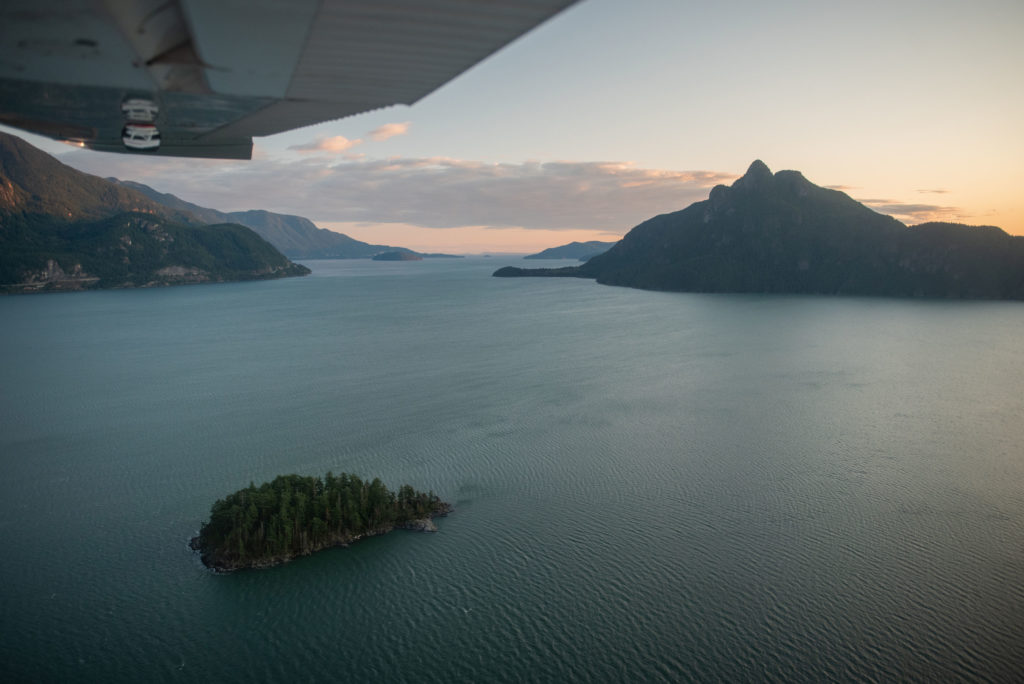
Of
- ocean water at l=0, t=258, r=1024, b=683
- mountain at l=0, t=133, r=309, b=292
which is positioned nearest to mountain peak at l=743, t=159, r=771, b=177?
ocean water at l=0, t=258, r=1024, b=683

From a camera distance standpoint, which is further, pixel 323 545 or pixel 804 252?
pixel 804 252

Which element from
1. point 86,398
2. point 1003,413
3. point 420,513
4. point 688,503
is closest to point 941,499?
point 688,503

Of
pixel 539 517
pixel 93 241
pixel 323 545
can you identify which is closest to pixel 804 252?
pixel 539 517

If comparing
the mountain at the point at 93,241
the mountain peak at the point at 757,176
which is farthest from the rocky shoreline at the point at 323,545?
the mountain peak at the point at 757,176

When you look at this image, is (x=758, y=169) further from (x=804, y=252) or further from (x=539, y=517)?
(x=539, y=517)

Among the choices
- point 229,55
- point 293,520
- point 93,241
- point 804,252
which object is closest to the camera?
point 229,55

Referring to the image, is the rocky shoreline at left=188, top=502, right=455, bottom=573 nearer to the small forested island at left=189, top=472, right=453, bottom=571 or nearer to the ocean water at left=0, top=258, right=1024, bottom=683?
the small forested island at left=189, top=472, right=453, bottom=571

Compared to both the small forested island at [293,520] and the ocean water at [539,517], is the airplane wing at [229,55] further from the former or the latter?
the small forested island at [293,520]
